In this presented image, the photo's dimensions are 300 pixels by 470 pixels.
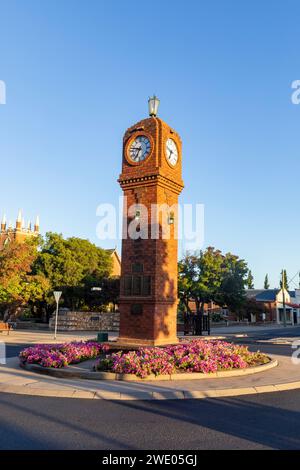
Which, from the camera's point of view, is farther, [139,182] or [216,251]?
[216,251]

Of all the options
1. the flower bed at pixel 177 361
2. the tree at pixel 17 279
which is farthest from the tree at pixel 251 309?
the flower bed at pixel 177 361

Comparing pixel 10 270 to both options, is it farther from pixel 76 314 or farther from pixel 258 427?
pixel 258 427

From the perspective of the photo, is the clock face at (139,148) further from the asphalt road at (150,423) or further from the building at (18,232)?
→ the building at (18,232)

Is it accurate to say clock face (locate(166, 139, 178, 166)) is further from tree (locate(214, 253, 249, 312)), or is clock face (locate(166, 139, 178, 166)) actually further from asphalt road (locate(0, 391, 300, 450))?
tree (locate(214, 253, 249, 312))

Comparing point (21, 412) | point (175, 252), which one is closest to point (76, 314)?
point (175, 252)

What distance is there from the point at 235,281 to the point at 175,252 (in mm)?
28993

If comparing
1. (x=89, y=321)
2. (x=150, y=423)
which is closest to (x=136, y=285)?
(x=150, y=423)

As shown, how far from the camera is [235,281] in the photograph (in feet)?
146

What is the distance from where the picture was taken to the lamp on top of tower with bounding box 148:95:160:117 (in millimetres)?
17484

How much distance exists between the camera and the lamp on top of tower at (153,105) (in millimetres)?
17484

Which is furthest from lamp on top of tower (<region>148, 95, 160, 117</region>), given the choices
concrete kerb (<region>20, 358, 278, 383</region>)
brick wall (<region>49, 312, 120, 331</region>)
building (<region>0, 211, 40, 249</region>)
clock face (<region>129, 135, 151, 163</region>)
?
building (<region>0, 211, 40, 249</region>)

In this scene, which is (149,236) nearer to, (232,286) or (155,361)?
(155,361)

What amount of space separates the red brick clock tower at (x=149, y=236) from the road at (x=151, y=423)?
7030 millimetres

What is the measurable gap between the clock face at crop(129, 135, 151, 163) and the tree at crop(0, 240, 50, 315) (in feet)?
68.1
